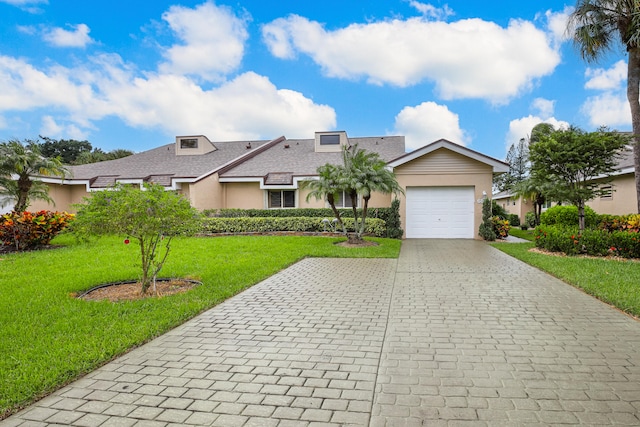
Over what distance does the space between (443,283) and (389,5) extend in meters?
12.1

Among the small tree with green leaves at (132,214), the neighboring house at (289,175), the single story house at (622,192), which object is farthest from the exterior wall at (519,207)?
the small tree with green leaves at (132,214)

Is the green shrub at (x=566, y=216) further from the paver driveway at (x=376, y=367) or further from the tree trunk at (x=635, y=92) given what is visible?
the paver driveway at (x=376, y=367)

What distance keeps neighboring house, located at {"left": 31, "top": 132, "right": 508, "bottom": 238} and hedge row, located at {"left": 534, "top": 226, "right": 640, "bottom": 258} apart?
4691 millimetres

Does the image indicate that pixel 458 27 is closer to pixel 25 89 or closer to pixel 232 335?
pixel 232 335

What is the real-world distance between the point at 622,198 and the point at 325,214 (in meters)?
13.9

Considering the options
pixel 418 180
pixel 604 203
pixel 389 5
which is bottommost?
pixel 604 203

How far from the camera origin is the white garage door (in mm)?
16312

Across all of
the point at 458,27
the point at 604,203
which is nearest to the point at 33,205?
the point at 458,27

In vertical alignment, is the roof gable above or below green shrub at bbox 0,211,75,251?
above

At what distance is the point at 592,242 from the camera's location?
34.3ft

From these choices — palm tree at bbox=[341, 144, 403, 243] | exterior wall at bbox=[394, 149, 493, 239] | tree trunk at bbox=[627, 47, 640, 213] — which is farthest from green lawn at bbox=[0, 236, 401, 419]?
tree trunk at bbox=[627, 47, 640, 213]

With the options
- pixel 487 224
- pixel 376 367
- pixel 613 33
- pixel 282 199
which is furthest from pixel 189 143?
pixel 376 367

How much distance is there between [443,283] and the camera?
736 centimetres

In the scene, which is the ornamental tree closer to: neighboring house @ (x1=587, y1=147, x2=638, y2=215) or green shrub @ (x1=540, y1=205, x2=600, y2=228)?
green shrub @ (x1=540, y1=205, x2=600, y2=228)
